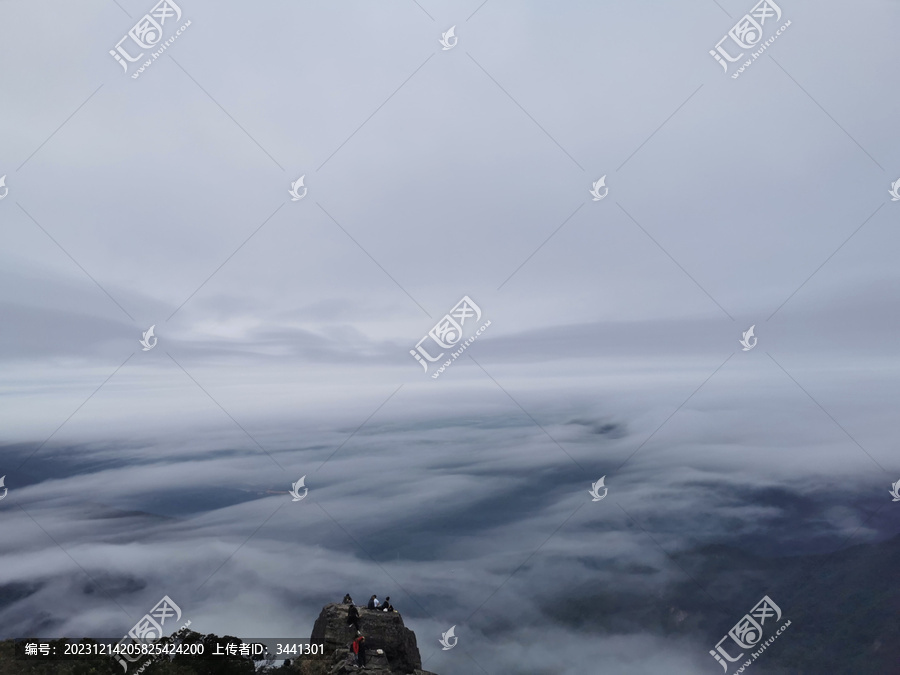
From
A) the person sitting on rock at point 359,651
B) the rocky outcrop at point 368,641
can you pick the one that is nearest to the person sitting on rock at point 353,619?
the rocky outcrop at point 368,641

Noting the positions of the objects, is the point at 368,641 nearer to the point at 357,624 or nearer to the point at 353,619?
the point at 357,624

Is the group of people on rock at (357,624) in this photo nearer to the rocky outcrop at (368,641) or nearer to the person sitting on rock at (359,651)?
the person sitting on rock at (359,651)

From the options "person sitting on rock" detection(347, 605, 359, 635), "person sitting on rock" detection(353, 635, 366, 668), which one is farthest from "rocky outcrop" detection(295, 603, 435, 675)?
"person sitting on rock" detection(353, 635, 366, 668)

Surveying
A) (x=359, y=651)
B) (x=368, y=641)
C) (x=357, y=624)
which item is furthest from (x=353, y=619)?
(x=359, y=651)

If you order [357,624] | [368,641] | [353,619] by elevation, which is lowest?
[368,641]

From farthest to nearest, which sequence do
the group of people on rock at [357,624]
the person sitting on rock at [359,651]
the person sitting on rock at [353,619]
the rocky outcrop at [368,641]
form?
the person sitting on rock at [353,619], the rocky outcrop at [368,641], the group of people on rock at [357,624], the person sitting on rock at [359,651]

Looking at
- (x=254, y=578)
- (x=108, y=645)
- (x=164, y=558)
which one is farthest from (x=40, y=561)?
(x=108, y=645)

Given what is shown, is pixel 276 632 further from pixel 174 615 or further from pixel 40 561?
pixel 174 615

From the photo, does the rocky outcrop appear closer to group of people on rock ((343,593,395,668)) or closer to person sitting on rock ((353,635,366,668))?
group of people on rock ((343,593,395,668))
